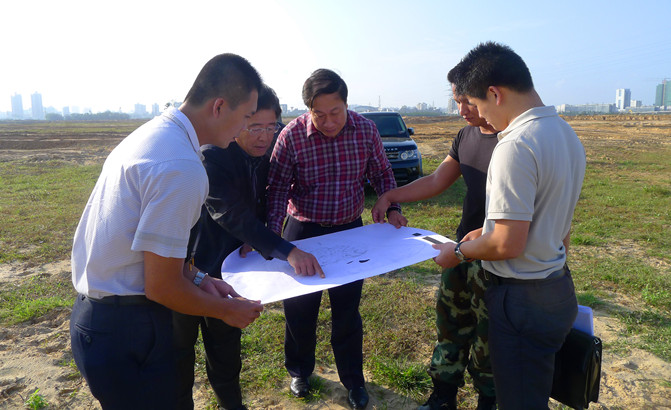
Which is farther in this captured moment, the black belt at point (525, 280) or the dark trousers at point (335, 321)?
the dark trousers at point (335, 321)

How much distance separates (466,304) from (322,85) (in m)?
1.54

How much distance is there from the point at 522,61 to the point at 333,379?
2442 millimetres

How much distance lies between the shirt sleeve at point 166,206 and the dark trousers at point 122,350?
34cm

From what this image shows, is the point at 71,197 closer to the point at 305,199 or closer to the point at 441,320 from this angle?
the point at 305,199

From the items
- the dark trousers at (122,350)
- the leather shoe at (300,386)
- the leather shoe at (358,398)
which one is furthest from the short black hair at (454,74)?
the leather shoe at (300,386)

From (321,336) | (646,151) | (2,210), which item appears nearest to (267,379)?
(321,336)

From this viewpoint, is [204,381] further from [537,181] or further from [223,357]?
[537,181]

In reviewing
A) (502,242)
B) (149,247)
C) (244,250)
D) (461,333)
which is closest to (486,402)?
(461,333)

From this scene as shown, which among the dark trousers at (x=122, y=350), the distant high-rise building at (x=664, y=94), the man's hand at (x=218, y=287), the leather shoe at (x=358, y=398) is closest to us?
the dark trousers at (x=122, y=350)

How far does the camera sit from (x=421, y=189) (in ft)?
9.77

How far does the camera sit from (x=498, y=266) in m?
1.96

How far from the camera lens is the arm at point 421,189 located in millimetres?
2917

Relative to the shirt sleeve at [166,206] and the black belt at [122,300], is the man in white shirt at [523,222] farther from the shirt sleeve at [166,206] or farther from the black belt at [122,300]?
the black belt at [122,300]

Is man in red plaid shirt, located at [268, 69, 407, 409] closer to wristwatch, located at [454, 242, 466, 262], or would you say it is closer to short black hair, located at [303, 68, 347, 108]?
short black hair, located at [303, 68, 347, 108]
